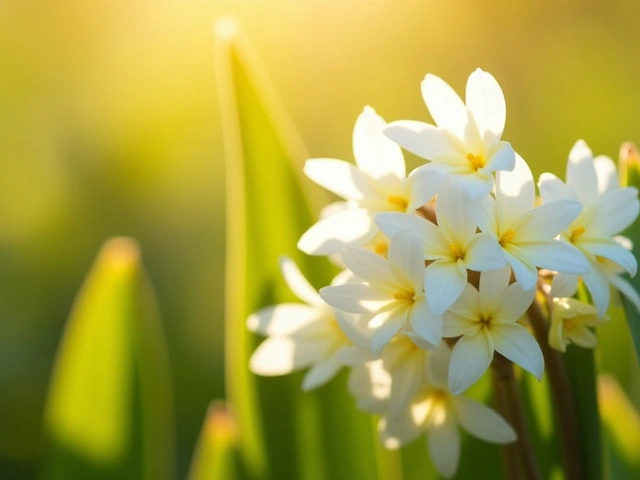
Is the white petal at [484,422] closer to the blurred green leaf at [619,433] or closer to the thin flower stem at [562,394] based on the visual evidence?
the thin flower stem at [562,394]

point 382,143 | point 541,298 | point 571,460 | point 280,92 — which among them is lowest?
point 571,460

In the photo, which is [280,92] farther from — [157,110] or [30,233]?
[30,233]

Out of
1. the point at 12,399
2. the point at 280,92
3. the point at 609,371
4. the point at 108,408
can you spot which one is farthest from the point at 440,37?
the point at 108,408

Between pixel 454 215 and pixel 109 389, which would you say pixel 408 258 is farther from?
pixel 109 389

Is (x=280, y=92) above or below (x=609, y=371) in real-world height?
above

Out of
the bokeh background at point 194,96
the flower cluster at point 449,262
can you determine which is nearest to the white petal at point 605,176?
the flower cluster at point 449,262

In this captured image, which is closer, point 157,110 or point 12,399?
point 12,399

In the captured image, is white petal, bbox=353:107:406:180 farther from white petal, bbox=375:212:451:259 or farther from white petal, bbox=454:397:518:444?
white petal, bbox=454:397:518:444

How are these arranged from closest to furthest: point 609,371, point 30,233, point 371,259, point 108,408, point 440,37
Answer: point 371,259 < point 108,408 < point 609,371 < point 30,233 < point 440,37
